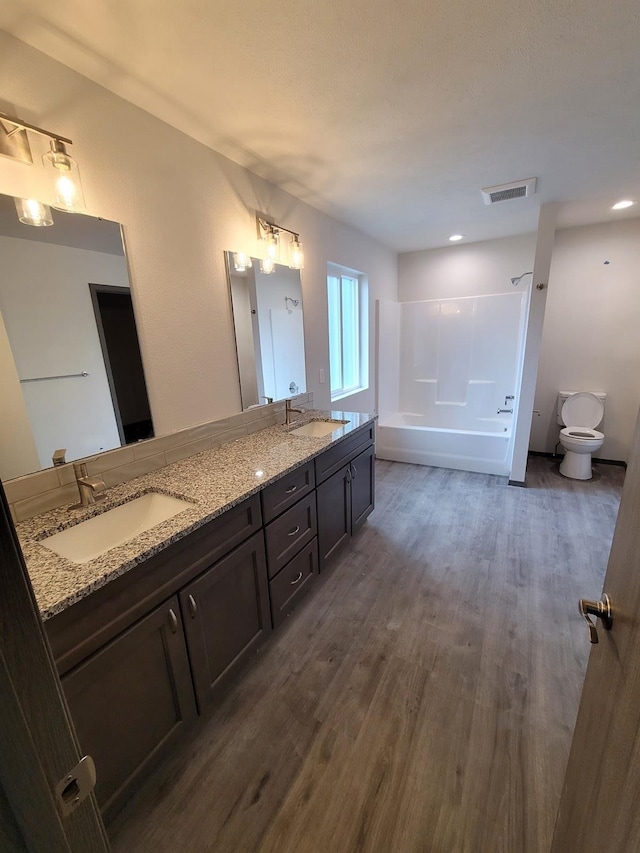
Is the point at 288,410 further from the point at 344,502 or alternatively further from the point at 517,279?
the point at 517,279

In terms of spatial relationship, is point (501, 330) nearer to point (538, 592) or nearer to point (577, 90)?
point (577, 90)

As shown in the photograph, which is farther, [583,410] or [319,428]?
[583,410]

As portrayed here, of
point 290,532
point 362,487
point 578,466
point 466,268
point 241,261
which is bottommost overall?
point 578,466

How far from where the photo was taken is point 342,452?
2164 millimetres

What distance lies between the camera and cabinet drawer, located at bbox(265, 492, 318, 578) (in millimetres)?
1599

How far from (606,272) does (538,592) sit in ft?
10.8

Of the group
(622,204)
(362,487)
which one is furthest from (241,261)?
(622,204)

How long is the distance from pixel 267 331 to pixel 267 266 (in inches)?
16.1

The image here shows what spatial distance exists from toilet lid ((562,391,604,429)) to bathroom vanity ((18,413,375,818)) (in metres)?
3.18

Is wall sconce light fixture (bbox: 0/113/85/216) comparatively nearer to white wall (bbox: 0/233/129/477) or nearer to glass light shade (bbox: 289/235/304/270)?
white wall (bbox: 0/233/129/477)

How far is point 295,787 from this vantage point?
3.84 feet

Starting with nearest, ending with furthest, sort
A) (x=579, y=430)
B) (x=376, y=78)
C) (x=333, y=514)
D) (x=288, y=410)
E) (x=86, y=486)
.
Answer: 1. (x=86, y=486)
2. (x=376, y=78)
3. (x=333, y=514)
4. (x=288, y=410)
5. (x=579, y=430)

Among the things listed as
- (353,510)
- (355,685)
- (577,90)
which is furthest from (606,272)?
(355,685)

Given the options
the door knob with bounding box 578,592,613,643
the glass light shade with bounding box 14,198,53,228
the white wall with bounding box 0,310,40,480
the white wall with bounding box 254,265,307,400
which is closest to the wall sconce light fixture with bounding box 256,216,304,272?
the white wall with bounding box 254,265,307,400
